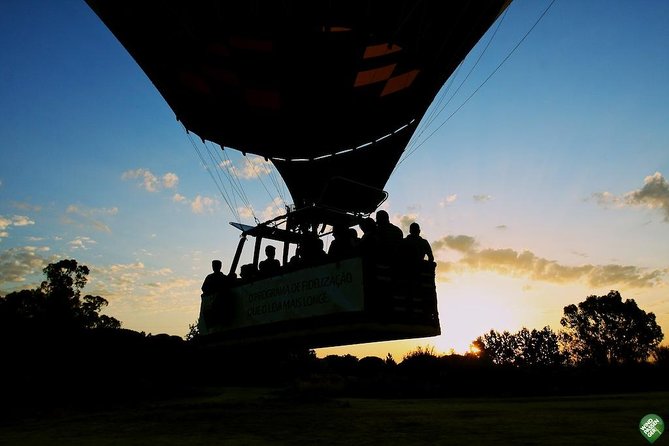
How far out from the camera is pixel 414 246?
9094 mm

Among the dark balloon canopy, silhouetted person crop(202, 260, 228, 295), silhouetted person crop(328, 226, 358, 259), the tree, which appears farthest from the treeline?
the tree

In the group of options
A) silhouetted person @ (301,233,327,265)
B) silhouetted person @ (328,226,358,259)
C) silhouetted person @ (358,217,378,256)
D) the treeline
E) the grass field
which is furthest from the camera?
the treeline

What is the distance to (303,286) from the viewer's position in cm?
963

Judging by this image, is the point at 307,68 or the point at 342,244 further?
the point at 307,68

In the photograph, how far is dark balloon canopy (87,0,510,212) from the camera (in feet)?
39.0

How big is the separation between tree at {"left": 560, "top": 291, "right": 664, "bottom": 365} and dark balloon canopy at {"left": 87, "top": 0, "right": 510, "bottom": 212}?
66.4m

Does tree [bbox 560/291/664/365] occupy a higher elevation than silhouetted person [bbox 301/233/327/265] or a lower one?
higher

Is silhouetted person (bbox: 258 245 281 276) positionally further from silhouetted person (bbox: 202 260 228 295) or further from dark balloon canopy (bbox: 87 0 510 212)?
dark balloon canopy (bbox: 87 0 510 212)

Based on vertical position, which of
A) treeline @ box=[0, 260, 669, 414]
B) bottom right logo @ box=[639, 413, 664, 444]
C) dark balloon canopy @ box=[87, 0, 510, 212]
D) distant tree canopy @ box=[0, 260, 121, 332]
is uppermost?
distant tree canopy @ box=[0, 260, 121, 332]

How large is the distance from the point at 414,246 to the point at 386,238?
607 mm

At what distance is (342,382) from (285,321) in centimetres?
1500

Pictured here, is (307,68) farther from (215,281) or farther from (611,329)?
(611,329)

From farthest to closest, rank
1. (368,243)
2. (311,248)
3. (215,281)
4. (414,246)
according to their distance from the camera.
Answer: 1. (215,281)
2. (311,248)
3. (414,246)
4. (368,243)

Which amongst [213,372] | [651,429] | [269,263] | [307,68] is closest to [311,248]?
[269,263]
